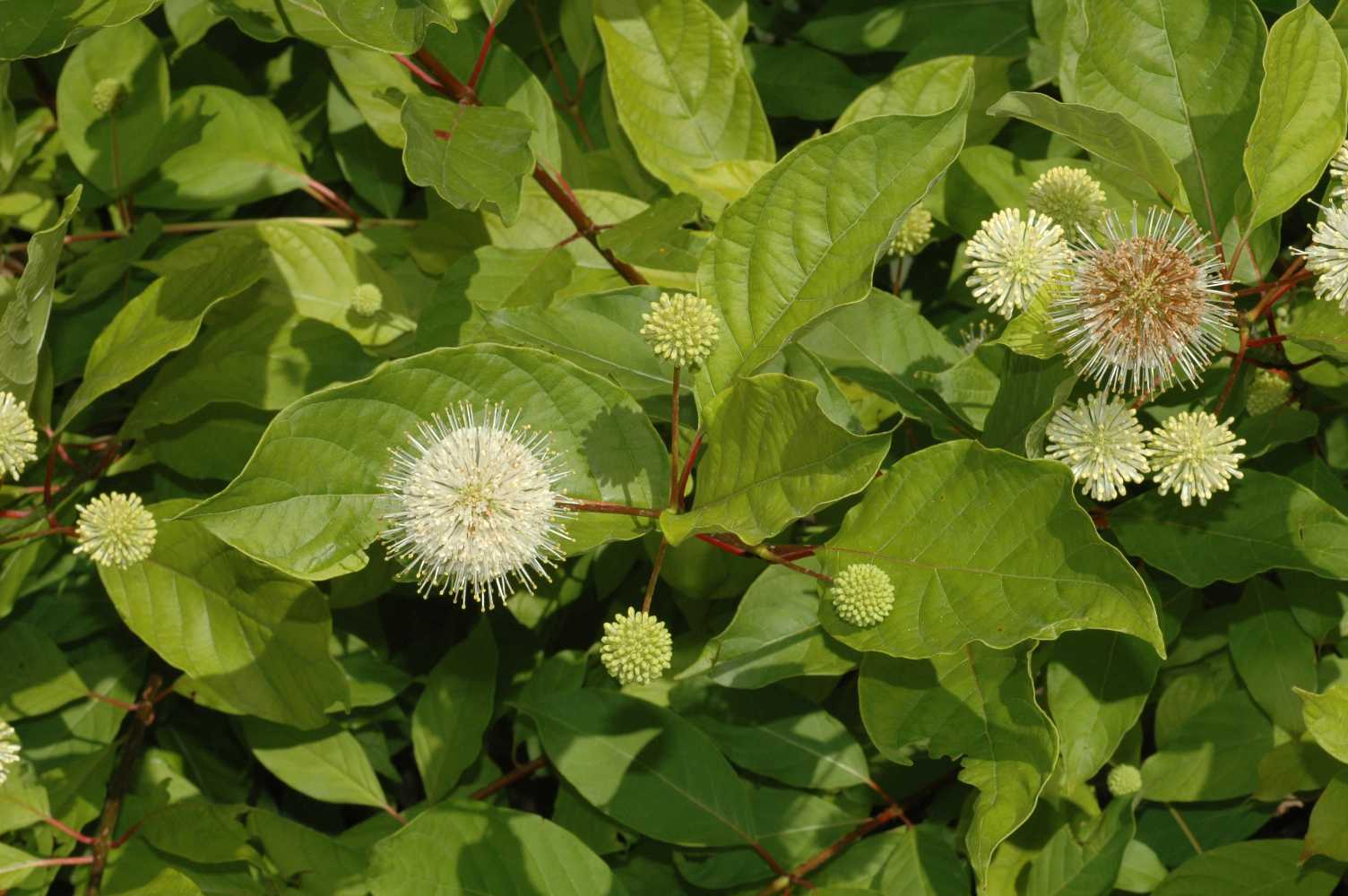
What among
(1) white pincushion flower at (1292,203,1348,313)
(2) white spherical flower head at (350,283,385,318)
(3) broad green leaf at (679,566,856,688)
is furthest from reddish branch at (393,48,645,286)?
(1) white pincushion flower at (1292,203,1348,313)

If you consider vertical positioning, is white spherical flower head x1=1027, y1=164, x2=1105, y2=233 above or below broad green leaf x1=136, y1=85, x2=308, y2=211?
above

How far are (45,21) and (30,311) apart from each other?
60cm

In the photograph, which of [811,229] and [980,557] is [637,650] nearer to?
[980,557]

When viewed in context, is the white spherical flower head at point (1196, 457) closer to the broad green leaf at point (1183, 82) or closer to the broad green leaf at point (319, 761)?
the broad green leaf at point (1183, 82)

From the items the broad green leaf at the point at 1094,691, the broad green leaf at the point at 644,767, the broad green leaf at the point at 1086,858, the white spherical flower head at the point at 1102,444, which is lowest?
the broad green leaf at the point at 644,767

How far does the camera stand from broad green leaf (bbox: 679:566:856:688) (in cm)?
184

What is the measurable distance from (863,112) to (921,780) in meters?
1.39

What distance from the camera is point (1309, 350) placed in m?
1.81

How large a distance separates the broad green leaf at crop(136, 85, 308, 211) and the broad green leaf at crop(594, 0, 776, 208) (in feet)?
3.19

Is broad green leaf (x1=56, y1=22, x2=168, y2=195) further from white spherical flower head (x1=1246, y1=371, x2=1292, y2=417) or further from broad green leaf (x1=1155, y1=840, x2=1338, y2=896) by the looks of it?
broad green leaf (x1=1155, y1=840, x2=1338, y2=896)

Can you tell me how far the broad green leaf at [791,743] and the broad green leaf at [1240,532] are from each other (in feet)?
2.27

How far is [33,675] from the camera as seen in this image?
2.50m

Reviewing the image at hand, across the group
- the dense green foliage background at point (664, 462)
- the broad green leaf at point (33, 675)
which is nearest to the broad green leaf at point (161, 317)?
the dense green foliage background at point (664, 462)

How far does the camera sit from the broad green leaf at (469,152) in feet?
5.58
